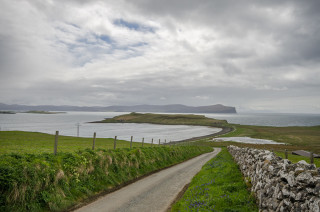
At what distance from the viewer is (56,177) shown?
13.1 m

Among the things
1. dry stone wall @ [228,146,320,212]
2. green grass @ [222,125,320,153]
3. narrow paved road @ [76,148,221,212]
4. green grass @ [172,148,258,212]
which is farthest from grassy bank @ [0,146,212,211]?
green grass @ [222,125,320,153]

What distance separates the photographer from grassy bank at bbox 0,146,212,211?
10797mm

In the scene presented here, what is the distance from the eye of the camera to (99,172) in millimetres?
17500

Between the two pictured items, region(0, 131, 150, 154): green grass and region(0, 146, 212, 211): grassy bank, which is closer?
region(0, 146, 212, 211): grassy bank

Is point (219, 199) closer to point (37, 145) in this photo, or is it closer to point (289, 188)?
point (289, 188)

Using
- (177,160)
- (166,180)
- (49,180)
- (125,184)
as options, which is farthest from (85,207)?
(177,160)

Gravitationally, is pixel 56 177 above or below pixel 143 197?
above

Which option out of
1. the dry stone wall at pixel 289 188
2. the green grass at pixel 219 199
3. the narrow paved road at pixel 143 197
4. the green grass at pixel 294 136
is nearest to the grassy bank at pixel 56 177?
the narrow paved road at pixel 143 197

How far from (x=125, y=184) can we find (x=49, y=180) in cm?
780

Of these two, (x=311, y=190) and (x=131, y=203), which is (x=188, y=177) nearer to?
(x=131, y=203)

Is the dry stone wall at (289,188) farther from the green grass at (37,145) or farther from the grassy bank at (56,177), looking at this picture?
the green grass at (37,145)

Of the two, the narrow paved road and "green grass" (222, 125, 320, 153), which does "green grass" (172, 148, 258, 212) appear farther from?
"green grass" (222, 125, 320, 153)

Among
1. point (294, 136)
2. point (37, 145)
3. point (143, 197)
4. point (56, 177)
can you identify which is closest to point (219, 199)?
point (143, 197)

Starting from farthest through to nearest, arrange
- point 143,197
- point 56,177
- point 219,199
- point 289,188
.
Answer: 1. point 143,197
2. point 56,177
3. point 219,199
4. point 289,188
